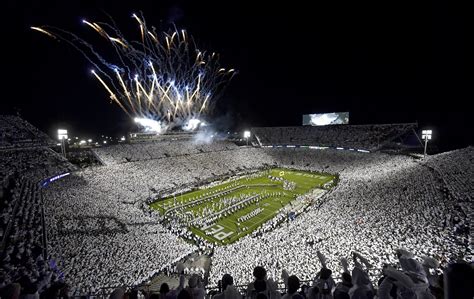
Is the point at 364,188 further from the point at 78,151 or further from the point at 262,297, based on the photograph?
the point at 78,151

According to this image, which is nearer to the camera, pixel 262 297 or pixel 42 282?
pixel 262 297

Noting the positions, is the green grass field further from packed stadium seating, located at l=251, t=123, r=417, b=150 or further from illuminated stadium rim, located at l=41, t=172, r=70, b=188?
packed stadium seating, located at l=251, t=123, r=417, b=150

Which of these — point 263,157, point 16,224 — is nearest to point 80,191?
point 16,224

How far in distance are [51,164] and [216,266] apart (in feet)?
82.8

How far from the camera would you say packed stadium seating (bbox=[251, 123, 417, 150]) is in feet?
146

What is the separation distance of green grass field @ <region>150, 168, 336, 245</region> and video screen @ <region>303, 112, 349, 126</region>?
2054 centimetres

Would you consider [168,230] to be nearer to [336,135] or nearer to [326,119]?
[336,135]

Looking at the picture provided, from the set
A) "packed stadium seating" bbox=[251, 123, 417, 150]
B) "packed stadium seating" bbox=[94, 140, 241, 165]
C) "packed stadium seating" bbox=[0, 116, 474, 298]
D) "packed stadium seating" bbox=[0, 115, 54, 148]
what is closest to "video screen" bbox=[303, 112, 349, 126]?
"packed stadium seating" bbox=[251, 123, 417, 150]

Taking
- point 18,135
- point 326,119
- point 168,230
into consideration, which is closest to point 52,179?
point 18,135

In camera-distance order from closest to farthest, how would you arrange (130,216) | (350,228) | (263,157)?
1. (350,228)
2. (130,216)
3. (263,157)

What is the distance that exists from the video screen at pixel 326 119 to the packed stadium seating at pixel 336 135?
167cm

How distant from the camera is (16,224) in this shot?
1226 centimetres

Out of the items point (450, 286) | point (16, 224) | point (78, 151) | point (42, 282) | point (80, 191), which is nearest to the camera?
point (450, 286)

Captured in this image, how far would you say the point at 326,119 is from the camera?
55031 millimetres
